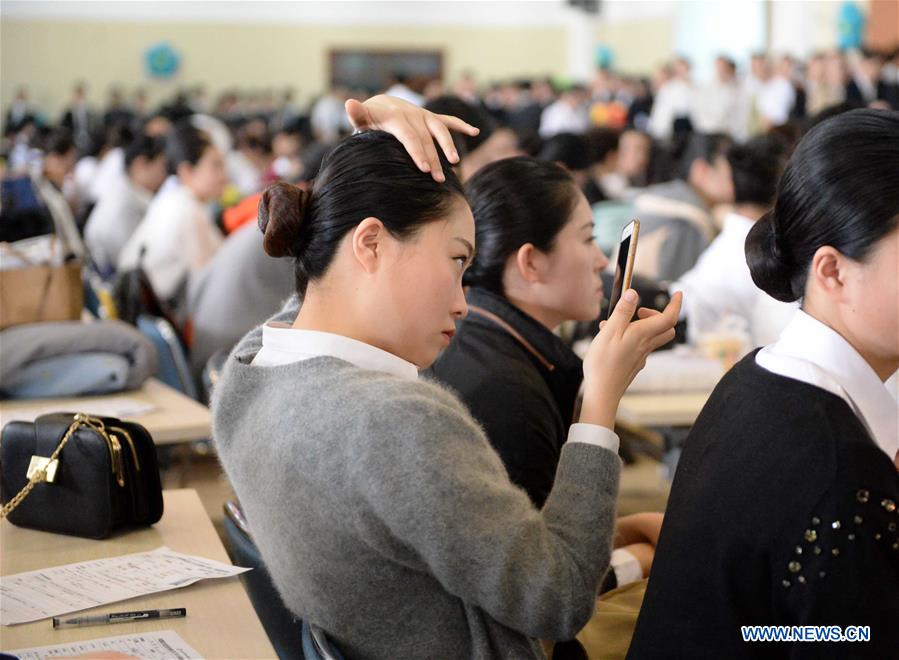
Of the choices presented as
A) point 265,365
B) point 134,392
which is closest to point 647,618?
point 265,365

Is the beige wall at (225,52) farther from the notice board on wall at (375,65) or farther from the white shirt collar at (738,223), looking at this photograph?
the white shirt collar at (738,223)

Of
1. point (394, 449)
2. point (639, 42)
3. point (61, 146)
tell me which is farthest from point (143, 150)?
point (639, 42)

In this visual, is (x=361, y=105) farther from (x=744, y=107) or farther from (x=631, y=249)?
(x=744, y=107)

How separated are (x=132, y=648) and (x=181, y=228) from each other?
3.74 meters

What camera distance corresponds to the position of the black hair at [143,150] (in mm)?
6855

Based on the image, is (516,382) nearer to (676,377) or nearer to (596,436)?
(596,436)

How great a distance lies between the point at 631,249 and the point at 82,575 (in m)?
0.97

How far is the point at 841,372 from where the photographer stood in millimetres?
1275

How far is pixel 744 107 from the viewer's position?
13.4 metres

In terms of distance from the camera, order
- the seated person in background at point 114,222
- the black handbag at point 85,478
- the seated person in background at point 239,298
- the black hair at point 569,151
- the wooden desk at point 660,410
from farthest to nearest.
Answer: the seated person in background at point 114,222, the black hair at point 569,151, the seated person in background at point 239,298, the wooden desk at point 660,410, the black handbag at point 85,478

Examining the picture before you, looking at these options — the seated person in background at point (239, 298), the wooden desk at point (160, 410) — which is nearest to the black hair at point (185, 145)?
the seated person in background at point (239, 298)

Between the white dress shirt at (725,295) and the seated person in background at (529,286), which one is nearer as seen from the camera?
the seated person in background at (529,286)

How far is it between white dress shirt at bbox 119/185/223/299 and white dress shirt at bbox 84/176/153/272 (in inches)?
37.7

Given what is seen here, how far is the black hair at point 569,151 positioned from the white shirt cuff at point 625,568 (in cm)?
358
